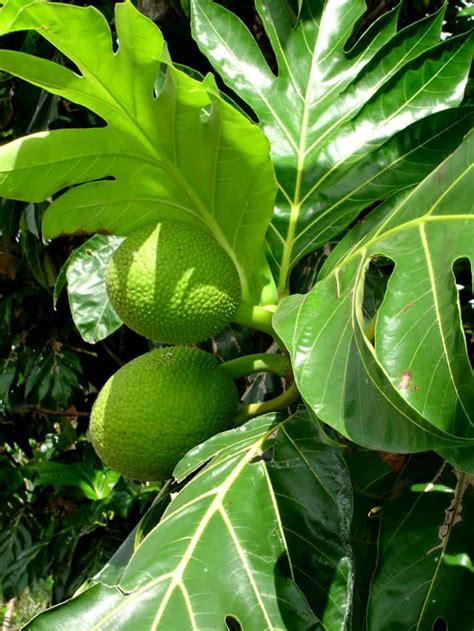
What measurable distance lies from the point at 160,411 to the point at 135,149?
294 millimetres

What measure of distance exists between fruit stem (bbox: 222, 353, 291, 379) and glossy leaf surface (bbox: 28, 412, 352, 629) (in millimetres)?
106

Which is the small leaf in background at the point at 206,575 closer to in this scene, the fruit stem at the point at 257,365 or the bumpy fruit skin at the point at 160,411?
the bumpy fruit skin at the point at 160,411

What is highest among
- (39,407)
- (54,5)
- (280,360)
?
(54,5)

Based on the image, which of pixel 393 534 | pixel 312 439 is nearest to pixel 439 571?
pixel 393 534

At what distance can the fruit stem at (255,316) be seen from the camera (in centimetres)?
96

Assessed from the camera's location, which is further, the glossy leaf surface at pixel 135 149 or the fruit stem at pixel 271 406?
the fruit stem at pixel 271 406

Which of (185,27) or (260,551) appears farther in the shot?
(185,27)

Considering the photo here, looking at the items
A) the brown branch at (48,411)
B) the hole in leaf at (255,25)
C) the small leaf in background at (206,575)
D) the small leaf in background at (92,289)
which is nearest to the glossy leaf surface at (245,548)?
the small leaf in background at (206,575)

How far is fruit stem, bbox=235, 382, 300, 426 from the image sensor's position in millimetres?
959

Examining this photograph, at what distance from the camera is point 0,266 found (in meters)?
2.55

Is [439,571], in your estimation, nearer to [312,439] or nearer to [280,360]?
[312,439]

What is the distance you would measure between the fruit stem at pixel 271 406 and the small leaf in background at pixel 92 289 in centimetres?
44

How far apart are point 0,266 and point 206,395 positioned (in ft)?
5.97

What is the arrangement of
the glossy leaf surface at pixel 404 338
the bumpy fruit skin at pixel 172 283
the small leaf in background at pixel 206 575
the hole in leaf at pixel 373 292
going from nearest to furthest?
the glossy leaf surface at pixel 404 338, the small leaf in background at pixel 206 575, the bumpy fruit skin at pixel 172 283, the hole in leaf at pixel 373 292
